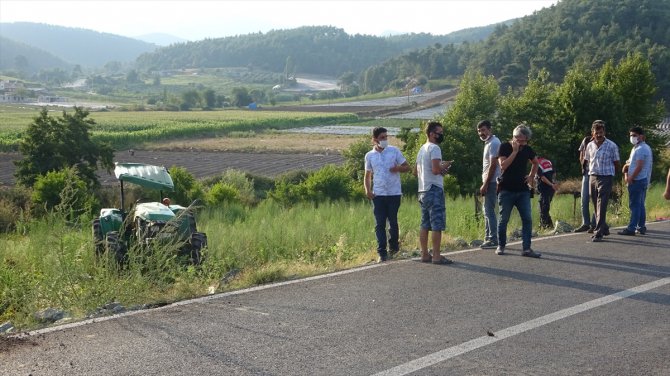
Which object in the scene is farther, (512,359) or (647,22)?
(647,22)

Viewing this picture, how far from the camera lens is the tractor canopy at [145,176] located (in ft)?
35.4

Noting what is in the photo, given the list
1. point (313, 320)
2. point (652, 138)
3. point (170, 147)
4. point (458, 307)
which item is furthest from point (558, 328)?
point (170, 147)

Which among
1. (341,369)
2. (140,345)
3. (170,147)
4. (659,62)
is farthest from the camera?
(659,62)

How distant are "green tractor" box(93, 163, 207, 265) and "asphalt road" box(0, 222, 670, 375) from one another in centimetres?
200

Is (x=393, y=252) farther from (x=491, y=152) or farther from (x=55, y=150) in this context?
(x=55, y=150)

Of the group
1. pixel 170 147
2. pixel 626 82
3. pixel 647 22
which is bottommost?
pixel 170 147

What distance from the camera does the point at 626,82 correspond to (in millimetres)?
34656

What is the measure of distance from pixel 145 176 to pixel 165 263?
8.86ft

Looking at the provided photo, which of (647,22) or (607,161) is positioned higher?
(647,22)

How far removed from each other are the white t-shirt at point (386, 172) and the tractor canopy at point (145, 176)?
9.36 feet

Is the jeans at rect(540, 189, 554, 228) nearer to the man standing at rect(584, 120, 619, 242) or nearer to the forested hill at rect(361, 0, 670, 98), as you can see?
the man standing at rect(584, 120, 619, 242)

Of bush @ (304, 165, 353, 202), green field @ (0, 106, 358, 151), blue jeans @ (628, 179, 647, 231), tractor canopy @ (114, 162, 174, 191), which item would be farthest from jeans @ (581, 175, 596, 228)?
green field @ (0, 106, 358, 151)

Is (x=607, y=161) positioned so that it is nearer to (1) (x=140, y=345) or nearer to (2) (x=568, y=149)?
(1) (x=140, y=345)

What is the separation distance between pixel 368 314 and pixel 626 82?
30.6 meters
